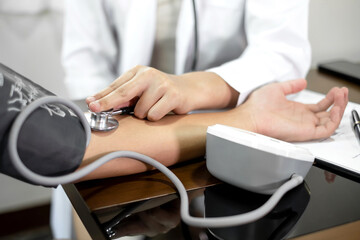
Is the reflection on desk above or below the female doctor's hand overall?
below

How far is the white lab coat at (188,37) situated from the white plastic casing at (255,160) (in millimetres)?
291

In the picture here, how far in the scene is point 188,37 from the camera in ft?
2.65

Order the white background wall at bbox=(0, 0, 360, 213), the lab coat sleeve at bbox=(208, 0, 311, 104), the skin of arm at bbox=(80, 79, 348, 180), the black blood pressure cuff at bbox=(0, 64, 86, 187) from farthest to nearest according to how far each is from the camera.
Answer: the white background wall at bbox=(0, 0, 360, 213) → the lab coat sleeve at bbox=(208, 0, 311, 104) → the skin of arm at bbox=(80, 79, 348, 180) → the black blood pressure cuff at bbox=(0, 64, 86, 187)

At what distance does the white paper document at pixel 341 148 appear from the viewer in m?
0.45

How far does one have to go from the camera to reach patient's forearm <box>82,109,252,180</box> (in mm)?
417

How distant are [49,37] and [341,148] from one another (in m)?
0.80

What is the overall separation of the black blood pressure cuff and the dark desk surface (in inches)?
1.7

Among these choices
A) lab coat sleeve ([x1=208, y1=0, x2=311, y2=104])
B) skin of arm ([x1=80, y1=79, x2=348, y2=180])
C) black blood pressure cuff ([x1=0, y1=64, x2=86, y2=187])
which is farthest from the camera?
lab coat sleeve ([x1=208, y1=0, x2=311, y2=104])

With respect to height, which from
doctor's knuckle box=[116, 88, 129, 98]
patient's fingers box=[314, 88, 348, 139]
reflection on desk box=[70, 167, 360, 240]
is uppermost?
doctor's knuckle box=[116, 88, 129, 98]

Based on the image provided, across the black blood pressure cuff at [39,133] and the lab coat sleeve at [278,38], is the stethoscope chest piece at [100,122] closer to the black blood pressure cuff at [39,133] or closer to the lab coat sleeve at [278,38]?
the black blood pressure cuff at [39,133]

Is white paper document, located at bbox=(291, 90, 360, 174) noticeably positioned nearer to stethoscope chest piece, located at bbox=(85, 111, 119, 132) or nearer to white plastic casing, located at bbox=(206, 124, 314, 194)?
white plastic casing, located at bbox=(206, 124, 314, 194)

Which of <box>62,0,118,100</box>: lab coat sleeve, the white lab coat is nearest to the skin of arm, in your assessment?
the white lab coat

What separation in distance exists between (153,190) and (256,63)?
1.12ft

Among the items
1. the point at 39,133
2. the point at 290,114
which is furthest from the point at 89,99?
the point at 290,114
